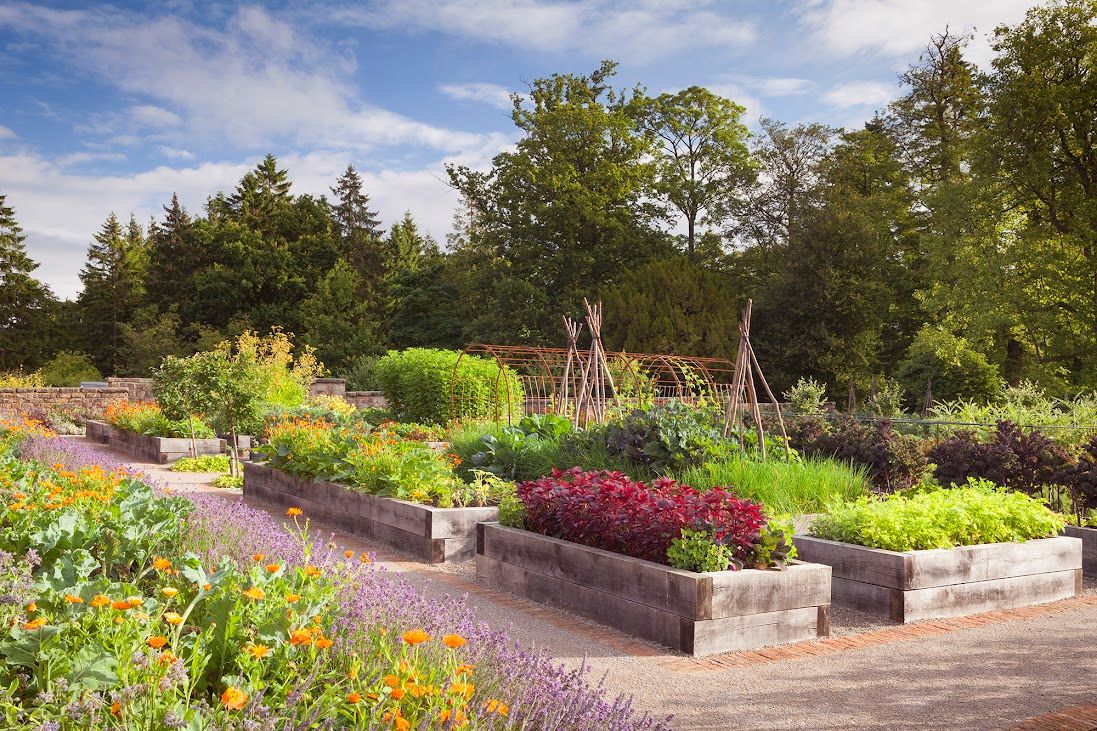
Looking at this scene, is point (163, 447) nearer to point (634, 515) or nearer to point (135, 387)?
point (135, 387)

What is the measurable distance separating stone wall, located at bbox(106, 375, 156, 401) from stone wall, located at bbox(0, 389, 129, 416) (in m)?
0.18

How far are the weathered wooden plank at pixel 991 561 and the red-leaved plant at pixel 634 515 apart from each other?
1.13 metres

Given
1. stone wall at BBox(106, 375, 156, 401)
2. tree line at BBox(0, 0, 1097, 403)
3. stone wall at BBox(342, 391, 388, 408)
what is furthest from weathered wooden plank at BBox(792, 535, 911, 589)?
stone wall at BBox(106, 375, 156, 401)

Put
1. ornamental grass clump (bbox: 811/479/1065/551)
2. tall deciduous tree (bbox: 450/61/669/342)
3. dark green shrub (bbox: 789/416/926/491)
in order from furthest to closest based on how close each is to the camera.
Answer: tall deciduous tree (bbox: 450/61/669/342)
dark green shrub (bbox: 789/416/926/491)
ornamental grass clump (bbox: 811/479/1065/551)

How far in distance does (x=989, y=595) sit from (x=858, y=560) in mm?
890

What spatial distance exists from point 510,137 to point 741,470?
24.7 m

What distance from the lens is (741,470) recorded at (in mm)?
7027

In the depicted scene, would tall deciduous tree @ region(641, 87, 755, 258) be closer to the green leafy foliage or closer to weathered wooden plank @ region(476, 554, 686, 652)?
the green leafy foliage

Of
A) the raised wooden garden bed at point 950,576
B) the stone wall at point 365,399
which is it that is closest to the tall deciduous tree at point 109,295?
the stone wall at point 365,399

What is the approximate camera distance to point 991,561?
5461 millimetres

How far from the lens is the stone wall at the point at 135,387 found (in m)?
21.3

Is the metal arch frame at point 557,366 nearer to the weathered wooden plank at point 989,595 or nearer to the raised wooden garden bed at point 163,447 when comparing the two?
the raised wooden garden bed at point 163,447

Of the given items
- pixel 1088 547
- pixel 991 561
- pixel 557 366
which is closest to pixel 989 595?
pixel 991 561

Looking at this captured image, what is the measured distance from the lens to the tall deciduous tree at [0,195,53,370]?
34.7 m
